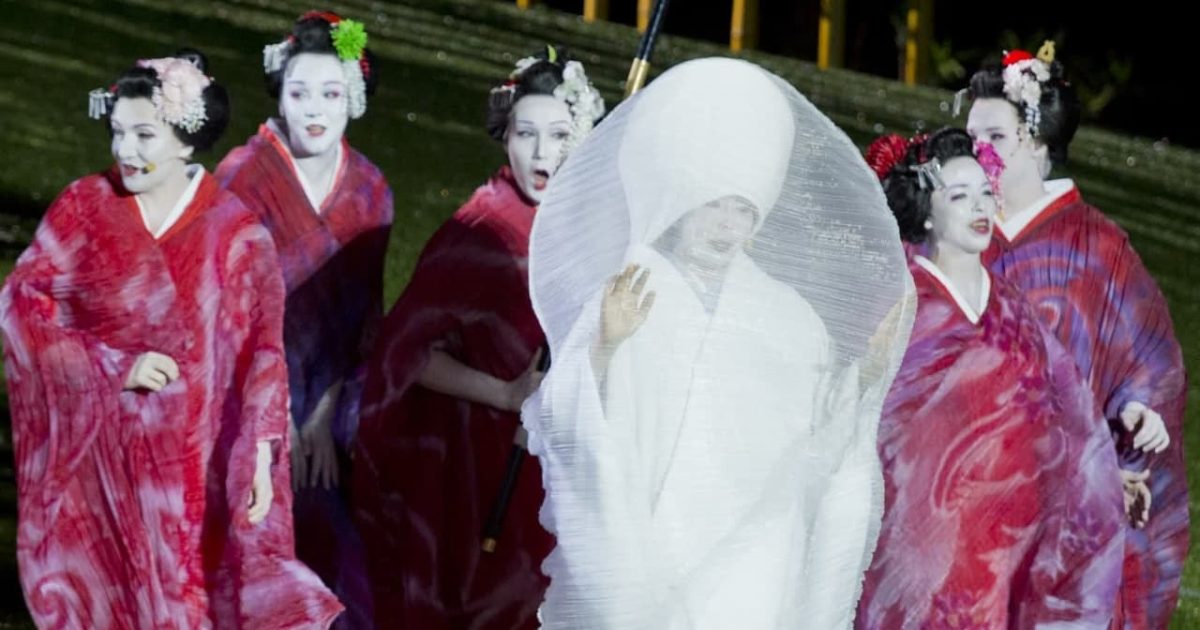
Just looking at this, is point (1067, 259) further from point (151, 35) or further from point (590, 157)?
point (151, 35)

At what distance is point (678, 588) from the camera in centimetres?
392

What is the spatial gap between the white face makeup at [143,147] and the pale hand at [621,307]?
1.59 m

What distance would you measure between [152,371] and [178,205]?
1.10 feet

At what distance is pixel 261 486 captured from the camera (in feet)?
17.2

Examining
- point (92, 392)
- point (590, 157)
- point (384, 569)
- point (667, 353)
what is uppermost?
point (590, 157)

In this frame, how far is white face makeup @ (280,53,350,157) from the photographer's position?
5711 millimetres

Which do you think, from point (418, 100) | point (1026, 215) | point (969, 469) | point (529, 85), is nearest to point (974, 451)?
point (969, 469)

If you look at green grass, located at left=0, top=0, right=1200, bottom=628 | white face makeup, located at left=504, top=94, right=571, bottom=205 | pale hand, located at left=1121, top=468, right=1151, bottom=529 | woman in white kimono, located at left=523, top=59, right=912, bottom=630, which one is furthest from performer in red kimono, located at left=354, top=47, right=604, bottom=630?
green grass, located at left=0, top=0, right=1200, bottom=628

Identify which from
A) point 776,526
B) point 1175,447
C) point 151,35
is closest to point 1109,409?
point 1175,447

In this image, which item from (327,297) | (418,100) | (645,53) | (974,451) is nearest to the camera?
(645,53)

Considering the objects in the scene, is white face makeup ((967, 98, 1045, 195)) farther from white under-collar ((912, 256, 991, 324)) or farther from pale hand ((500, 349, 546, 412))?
pale hand ((500, 349, 546, 412))

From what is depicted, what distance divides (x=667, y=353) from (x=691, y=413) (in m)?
0.09

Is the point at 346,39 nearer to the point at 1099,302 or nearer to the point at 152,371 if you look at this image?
the point at 152,371

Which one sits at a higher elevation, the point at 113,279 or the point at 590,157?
the point at 590,157
